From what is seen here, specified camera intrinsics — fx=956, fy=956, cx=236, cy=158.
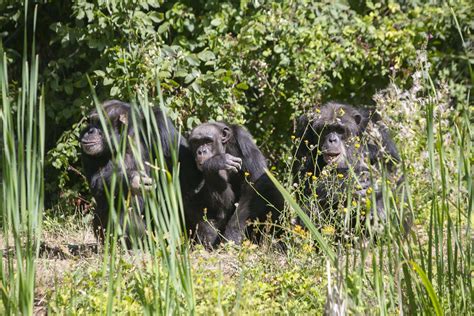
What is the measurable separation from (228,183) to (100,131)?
108cm

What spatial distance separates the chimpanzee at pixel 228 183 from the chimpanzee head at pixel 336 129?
531mm

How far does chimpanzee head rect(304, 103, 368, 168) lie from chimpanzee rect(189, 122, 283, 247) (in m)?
0.53

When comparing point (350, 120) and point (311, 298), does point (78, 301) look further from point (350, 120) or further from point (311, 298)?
point (350, 120)

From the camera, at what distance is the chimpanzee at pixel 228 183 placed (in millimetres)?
7289

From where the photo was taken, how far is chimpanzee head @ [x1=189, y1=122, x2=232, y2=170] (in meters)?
7.39

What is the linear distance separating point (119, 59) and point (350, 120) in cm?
221

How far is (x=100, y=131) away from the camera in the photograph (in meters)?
7.19

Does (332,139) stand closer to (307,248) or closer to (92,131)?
(92,131)

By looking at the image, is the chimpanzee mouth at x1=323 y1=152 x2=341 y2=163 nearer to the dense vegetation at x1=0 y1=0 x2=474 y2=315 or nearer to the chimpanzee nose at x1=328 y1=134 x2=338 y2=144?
the chimpanzee nose at x1=328 y1=134 x2=338 y2=144

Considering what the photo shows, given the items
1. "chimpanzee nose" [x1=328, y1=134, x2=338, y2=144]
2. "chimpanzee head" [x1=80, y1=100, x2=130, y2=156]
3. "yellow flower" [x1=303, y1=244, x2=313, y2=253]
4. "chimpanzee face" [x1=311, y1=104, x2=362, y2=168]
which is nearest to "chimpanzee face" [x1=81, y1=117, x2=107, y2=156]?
"chimpanzee head" [x1=80, y1=100, x2=130, y2=156]

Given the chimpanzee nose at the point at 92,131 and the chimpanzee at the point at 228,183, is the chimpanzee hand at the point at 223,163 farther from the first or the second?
the chimpanzee nose at the point at 92,131

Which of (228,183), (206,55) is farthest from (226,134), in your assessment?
(206,55)

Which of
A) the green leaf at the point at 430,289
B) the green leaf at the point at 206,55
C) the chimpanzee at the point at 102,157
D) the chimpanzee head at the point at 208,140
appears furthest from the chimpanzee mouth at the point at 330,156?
the green leaf at the point at 430,289

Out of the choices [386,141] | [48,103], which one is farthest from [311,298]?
[48,103]
